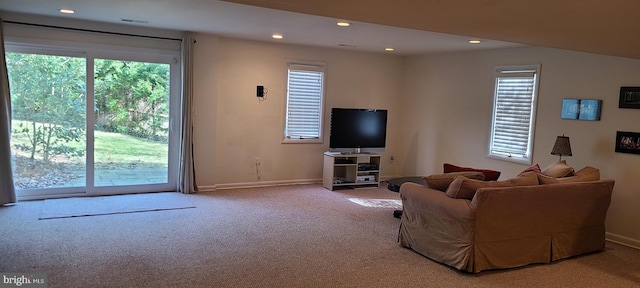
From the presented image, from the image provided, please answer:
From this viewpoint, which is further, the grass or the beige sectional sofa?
the grass

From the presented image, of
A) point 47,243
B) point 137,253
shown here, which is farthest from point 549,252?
point 47,243

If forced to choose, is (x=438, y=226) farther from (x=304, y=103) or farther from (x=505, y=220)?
(x=304, y=103)

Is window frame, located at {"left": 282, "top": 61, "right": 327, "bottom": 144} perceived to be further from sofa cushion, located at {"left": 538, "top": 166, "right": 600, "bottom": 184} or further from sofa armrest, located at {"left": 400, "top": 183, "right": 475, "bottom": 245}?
sofa cushion, located at {"left": 538, "top": 166, "right": 600, "bottom": 184}

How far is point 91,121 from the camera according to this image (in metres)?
6.02

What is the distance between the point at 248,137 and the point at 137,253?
3.23m

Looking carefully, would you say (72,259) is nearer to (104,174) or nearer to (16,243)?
(16,243)

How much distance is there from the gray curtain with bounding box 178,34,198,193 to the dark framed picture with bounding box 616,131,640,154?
17.5 feet

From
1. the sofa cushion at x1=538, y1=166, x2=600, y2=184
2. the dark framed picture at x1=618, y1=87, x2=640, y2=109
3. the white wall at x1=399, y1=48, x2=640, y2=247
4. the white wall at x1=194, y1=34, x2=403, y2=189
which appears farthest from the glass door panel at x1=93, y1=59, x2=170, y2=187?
the dark framed picture at x1=618, y1=87, x2=640, y2=109

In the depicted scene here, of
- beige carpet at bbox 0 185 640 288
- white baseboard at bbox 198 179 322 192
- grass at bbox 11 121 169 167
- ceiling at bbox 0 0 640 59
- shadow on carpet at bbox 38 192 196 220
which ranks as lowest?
beige carpet at bbox 0 185 640 288

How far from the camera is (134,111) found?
6.35 m

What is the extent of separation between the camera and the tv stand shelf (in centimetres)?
726

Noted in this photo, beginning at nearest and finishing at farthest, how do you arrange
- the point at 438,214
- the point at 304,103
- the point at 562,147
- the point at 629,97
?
the point at 438,214 → the point at 629,97 → the point at 562,147 → the point at 304,103

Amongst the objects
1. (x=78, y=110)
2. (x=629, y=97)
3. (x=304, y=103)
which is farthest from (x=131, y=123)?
(x=629, y=97)

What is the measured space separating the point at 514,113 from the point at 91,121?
18.7 feet
